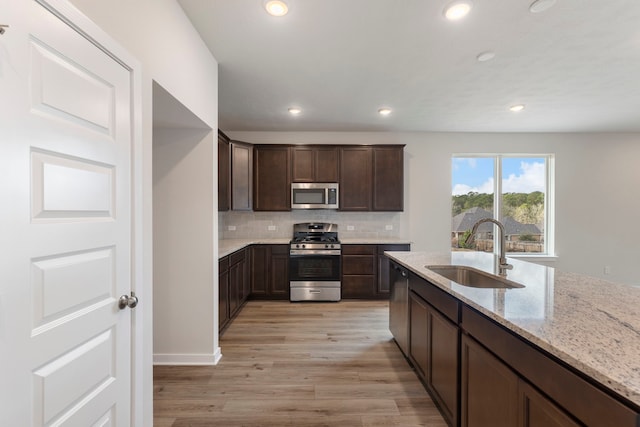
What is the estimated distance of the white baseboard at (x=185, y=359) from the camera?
2449mm

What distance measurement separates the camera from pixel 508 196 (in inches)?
191

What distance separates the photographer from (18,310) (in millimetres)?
846

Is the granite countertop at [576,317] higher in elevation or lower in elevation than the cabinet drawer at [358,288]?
higher

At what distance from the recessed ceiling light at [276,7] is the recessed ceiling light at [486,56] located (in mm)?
1676

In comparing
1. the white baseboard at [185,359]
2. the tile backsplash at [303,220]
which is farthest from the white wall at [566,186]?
the white baseboard at [185,359]

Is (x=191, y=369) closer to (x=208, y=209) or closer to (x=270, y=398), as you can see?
(x=270, y=398)

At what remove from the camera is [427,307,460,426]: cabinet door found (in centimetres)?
159

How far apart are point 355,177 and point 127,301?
3612 millimetres

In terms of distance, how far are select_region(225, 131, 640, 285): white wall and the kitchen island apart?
9.70 feet

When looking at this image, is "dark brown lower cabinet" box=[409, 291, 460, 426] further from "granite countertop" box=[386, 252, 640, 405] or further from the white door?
the white door

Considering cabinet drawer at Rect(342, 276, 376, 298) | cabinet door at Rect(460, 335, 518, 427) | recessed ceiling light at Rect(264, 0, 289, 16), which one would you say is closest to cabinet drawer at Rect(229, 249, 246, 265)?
cabinet drawer at Rect(342, 276, 376, 298)

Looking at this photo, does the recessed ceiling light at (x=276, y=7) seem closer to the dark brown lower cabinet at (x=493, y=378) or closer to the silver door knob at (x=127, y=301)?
the silver door knob at (x=127, y=301)

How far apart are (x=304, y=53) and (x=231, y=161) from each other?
1891 mm

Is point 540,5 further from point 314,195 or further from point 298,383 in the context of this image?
point 314,195
